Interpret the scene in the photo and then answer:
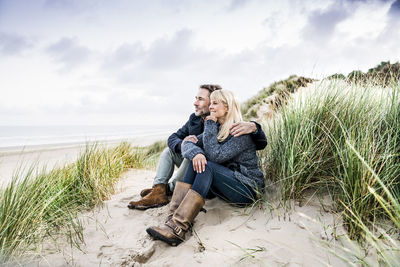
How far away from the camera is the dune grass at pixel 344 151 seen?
2129 millimetres

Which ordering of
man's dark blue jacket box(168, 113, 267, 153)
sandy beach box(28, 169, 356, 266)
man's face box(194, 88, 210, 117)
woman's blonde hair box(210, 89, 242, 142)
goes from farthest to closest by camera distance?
man's face box(194, 88, 210, 117) < man's dark blue jacket box(168, 113, 267, 153) < woman's blonde hair box(210, 89, 242, 142) < sandy beach box(28, 169, 356, 266)

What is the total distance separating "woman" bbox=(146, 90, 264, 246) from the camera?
2652 millimetres

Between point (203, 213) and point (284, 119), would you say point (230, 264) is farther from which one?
point (284, 119)

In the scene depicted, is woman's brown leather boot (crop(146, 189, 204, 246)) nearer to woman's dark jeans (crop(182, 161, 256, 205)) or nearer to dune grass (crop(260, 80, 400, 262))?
woman's dark jeans (crop(182, 161, 256, 205))

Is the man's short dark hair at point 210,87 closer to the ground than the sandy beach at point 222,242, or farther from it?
farther from it

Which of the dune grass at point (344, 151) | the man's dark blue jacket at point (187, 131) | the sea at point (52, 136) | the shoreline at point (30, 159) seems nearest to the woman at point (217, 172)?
the dune grass at point (344, 151)

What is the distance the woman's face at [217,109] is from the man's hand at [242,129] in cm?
23

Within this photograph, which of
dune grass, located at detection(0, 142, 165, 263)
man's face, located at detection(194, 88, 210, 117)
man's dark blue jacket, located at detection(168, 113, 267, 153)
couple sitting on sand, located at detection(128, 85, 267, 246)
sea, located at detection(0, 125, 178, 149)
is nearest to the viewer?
dune grass, located at detection(0, 142, 165, 263)

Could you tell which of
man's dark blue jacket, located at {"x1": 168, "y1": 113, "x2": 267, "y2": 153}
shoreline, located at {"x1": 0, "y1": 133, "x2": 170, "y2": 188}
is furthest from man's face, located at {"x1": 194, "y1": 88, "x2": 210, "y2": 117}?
shoreline, located at {"x1": 0, "y1": 133, "x2": 170, "y2": 188}

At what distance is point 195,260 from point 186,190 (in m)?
0.77

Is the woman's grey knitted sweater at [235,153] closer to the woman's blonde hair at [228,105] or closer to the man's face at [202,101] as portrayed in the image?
the woman's blonde hair at [228,105]

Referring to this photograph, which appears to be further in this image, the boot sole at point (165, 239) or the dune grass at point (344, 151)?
the boot sole at point (165, 239)

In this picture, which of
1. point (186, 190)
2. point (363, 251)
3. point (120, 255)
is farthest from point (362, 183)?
point (120, 255)

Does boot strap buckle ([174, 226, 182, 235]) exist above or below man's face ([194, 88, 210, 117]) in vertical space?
below
